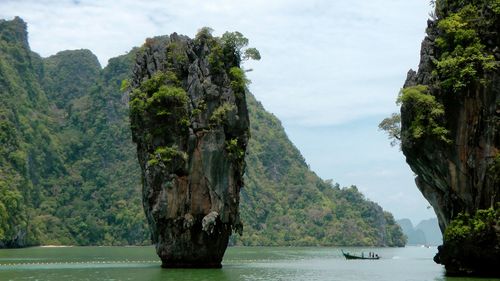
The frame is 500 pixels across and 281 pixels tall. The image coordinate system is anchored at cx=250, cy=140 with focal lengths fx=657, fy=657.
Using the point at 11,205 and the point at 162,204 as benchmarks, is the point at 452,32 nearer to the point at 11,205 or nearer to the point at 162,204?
the point at 162,204

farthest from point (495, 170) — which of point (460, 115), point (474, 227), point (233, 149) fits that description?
point (233, 149)

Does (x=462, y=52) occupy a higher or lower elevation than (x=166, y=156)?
higher

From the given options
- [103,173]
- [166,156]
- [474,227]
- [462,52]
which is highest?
[462,52]

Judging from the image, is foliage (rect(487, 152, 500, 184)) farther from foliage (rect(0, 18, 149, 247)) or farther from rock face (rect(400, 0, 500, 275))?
foliage (rect(0, 18, 149, 247))

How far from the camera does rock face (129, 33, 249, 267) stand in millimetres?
39531

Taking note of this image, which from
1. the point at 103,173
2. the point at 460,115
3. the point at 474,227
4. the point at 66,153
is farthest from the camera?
the point at 66,153

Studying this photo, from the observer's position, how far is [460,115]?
33.8 metres

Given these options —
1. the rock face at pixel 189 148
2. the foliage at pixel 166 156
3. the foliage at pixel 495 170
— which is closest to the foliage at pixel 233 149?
the rock face at pixel 189 148

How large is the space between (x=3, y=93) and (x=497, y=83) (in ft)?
365

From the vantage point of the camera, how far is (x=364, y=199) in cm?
16175

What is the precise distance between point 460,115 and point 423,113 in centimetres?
185

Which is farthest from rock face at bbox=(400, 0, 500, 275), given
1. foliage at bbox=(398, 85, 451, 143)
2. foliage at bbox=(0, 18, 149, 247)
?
foliage at bbox=(0, 18, 149, 247)

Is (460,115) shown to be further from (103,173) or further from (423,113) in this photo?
(103,173)

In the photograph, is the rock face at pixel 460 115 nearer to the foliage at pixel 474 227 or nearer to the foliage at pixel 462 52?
the foliage at pixel 462 52
